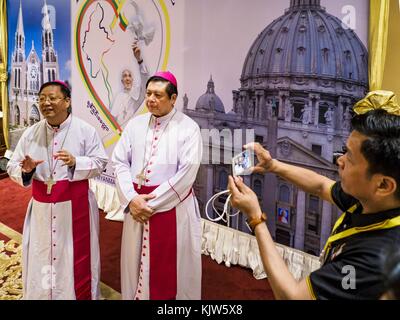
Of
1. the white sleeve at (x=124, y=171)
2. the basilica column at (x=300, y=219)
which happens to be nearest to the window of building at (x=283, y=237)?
the basilica column at (x=300, y=219)

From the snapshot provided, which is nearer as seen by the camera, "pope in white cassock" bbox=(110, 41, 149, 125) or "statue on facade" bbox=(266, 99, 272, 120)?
"statue on facade" bbox=(266, 99, 272, 120)

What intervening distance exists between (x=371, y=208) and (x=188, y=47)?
7.65 feet

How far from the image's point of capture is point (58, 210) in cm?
220

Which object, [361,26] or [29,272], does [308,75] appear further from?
[29,272]

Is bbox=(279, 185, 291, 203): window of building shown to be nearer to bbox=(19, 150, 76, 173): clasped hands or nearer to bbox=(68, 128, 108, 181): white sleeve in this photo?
bbox=(68, 128, 108, 181): white sleeve

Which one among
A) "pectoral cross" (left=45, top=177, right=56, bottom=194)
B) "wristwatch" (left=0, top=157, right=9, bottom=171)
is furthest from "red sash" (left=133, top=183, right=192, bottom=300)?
"wristwatch" (left=0, top=157, right=9, bottom=171)

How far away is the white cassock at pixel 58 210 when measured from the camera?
7.17 feet

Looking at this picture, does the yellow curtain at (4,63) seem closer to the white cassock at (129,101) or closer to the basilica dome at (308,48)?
the white cassock at (129,101)

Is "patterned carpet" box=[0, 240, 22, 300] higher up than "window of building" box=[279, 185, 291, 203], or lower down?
lower down

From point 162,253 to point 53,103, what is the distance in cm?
113

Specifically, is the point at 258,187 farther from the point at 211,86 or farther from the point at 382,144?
the point at 382,144

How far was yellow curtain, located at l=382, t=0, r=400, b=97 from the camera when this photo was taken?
87.4 inches

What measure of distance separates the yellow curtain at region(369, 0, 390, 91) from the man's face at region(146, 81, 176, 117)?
1.27 metres

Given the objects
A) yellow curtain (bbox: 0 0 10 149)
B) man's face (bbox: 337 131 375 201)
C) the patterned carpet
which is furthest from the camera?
yellow curtain (bbox: 0 0 10 149)
